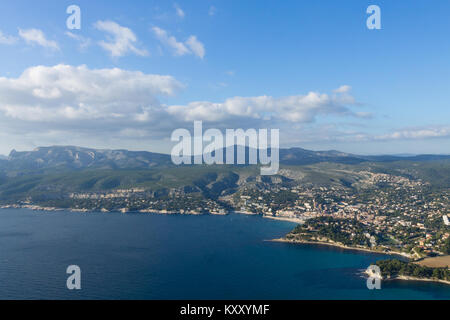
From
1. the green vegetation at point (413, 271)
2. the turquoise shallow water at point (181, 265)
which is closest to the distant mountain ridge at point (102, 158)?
the turquoise shallow water at point (181, 265)

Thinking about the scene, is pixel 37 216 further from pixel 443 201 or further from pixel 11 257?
pixel 443 201

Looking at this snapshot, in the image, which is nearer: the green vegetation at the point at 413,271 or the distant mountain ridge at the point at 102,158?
the green vegetation at the point at 413,271

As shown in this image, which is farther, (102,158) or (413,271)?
(102,158)
